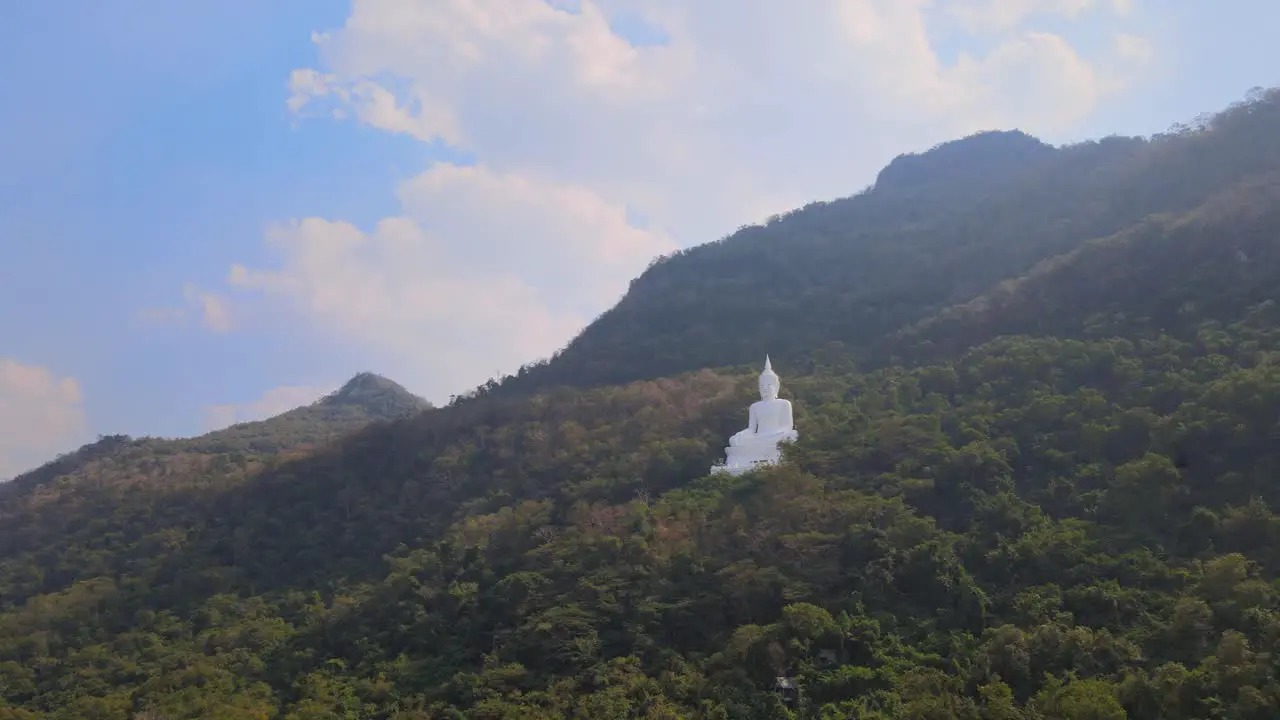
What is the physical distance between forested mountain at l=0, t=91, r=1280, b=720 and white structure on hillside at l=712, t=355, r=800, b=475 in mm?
1233

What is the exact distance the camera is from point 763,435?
104 ft

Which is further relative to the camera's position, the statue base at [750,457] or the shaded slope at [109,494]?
the shaded slope at [109,494]

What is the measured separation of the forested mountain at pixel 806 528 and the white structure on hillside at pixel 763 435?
1233 mm

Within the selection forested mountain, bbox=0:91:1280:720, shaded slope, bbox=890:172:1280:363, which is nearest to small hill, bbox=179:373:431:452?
forested mountain, bbox=0:91:1280:720

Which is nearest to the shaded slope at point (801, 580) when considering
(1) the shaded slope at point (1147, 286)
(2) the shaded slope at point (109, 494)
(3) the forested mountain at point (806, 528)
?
(3) the forested mountain at point (806, 528)

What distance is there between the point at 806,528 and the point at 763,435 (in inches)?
301

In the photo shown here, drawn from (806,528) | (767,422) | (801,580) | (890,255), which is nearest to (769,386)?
(767,422)

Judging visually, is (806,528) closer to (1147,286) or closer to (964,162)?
(1147,286)

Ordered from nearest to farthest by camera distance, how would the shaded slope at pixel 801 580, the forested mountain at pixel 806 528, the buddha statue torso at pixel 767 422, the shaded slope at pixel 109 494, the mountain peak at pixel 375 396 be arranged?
the shaded slope at pixel 801 580 → the forested mountain at pixel 806 528 → the buddha statue torso at pixel 767 422 → the shaded slope at pixel 109 494 → the mountain peak at pixel 375 396

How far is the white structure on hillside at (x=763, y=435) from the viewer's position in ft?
102

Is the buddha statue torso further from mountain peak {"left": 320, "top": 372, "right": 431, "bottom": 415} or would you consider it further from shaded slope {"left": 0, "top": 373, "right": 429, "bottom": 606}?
mountain peak {"left": 320, "top": 372, "right": 431, "bottom": 415}

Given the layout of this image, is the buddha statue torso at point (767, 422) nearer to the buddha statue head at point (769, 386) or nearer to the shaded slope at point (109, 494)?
the buddha statue head at point (769, 386)

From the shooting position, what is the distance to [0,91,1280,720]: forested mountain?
19062 millimetres

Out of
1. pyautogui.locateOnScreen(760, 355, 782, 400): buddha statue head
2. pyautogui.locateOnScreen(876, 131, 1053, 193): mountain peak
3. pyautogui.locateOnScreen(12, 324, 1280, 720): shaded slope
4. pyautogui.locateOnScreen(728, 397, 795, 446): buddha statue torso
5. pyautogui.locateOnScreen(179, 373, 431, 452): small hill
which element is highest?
pyautogui.locateOnScreen(876, 131, 1053, 193): mountain peak
